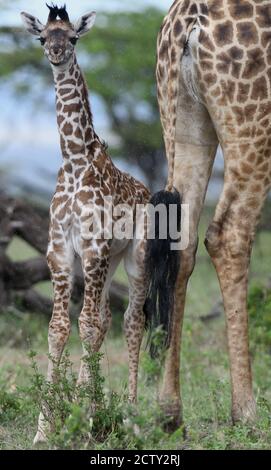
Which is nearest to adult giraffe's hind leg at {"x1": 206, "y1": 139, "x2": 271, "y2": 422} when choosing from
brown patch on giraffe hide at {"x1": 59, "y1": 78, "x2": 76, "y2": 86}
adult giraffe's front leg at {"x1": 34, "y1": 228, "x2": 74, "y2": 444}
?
adult giraffe's front leg at {"x1": 34, "y1": 228, "x2": 74, "y2": 444}

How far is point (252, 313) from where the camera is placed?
8.09 meters

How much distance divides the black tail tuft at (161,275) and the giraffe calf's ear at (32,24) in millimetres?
1049

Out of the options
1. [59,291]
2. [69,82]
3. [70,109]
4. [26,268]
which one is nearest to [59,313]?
[59,291]

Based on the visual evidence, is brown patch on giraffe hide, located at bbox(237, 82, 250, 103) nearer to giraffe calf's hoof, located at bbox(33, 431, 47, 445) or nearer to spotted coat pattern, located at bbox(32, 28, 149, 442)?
spotted coat pattern, located at bbox(32, 28, 149, 442)

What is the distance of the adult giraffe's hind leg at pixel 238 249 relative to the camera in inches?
192

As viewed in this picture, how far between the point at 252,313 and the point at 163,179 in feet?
27.2

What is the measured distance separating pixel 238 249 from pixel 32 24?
4.97 feet

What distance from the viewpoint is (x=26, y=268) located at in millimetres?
9320

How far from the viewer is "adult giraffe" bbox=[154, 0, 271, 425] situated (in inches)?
190

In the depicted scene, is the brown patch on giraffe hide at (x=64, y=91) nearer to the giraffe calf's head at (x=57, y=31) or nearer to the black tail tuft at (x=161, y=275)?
the giraffe calf's head at (x=57, y=31)

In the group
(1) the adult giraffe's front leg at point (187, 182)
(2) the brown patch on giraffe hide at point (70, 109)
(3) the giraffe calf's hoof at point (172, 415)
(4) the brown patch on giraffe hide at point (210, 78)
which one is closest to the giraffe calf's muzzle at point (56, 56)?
(2) the brown patch on giraffe hide at point (70, 109)

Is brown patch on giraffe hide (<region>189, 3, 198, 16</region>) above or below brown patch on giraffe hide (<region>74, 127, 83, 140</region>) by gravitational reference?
above

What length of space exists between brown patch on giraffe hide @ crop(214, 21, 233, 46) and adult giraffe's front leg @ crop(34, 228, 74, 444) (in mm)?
1159

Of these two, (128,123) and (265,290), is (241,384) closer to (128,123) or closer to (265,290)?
(265,290)
